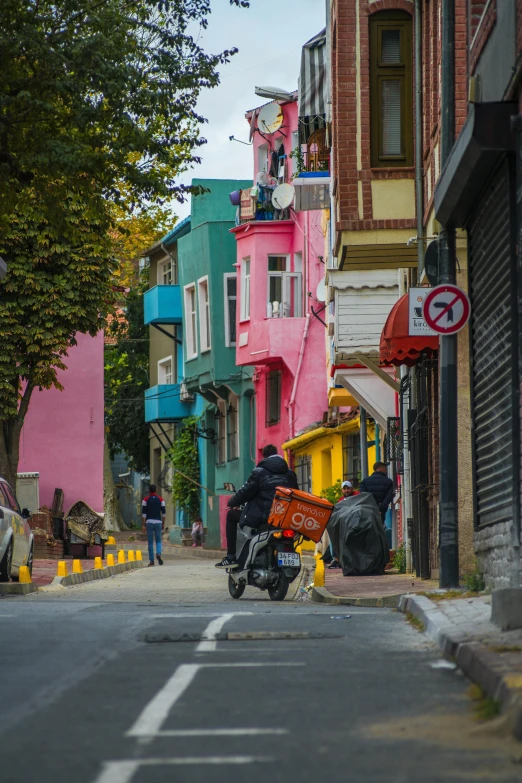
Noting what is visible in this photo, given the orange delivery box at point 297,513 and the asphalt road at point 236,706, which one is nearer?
the asphalt road at point 236,706

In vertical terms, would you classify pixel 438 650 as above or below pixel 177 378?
below

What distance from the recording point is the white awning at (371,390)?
27.1 metres

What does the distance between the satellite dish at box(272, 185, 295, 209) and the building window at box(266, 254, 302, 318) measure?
2.22 meters

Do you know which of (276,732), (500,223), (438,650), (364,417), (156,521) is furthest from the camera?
(156,521)

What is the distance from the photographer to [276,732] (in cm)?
625

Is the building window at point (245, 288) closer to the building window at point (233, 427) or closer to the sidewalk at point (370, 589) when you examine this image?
the building window at point (233, 427)

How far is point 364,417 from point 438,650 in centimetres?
2122

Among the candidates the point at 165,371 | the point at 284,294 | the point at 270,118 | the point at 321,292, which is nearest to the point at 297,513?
the point at 321,292

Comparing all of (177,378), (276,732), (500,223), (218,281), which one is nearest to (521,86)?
(500,223)

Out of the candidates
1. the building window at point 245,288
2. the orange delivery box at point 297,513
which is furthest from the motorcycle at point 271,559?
the building window at point 245,288

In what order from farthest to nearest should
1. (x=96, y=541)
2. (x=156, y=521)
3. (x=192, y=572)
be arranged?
(x=96, y=541) → (x=156, y=521) → (x=192, y=572)

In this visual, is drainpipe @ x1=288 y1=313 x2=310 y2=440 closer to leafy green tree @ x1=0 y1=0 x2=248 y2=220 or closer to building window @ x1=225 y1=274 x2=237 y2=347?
building window @ x1=225 y1=274 x2=237 y2=347

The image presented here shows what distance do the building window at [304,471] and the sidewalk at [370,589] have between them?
19.8 metres

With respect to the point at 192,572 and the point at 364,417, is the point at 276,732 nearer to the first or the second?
the point at 192,572
